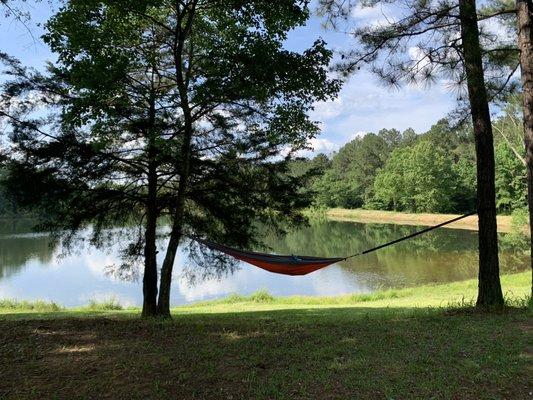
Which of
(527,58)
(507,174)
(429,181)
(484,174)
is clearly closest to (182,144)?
(484,174)

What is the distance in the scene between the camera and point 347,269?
18922 mm

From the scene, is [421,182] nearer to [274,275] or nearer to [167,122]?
[274,275]

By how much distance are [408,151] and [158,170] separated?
4537 cm

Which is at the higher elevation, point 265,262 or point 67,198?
point 67,198

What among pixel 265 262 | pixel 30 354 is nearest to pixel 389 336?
pixel 265 262

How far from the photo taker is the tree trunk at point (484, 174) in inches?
203

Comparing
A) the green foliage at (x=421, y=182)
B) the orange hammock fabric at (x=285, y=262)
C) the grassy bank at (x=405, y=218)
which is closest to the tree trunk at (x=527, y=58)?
the orange hammock fabric at (x=285, y=262)

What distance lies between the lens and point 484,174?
17.1 feet

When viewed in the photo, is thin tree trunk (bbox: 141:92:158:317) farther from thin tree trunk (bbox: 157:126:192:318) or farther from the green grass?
the green grass

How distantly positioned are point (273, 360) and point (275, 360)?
15mm

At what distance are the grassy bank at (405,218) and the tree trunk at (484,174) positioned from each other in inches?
1002

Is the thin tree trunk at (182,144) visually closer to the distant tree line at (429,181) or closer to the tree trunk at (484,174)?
the tree trunk at (484,174)

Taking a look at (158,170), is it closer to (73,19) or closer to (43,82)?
(43,82)

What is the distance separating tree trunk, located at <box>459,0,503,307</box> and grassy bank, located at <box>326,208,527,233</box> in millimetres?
25439
